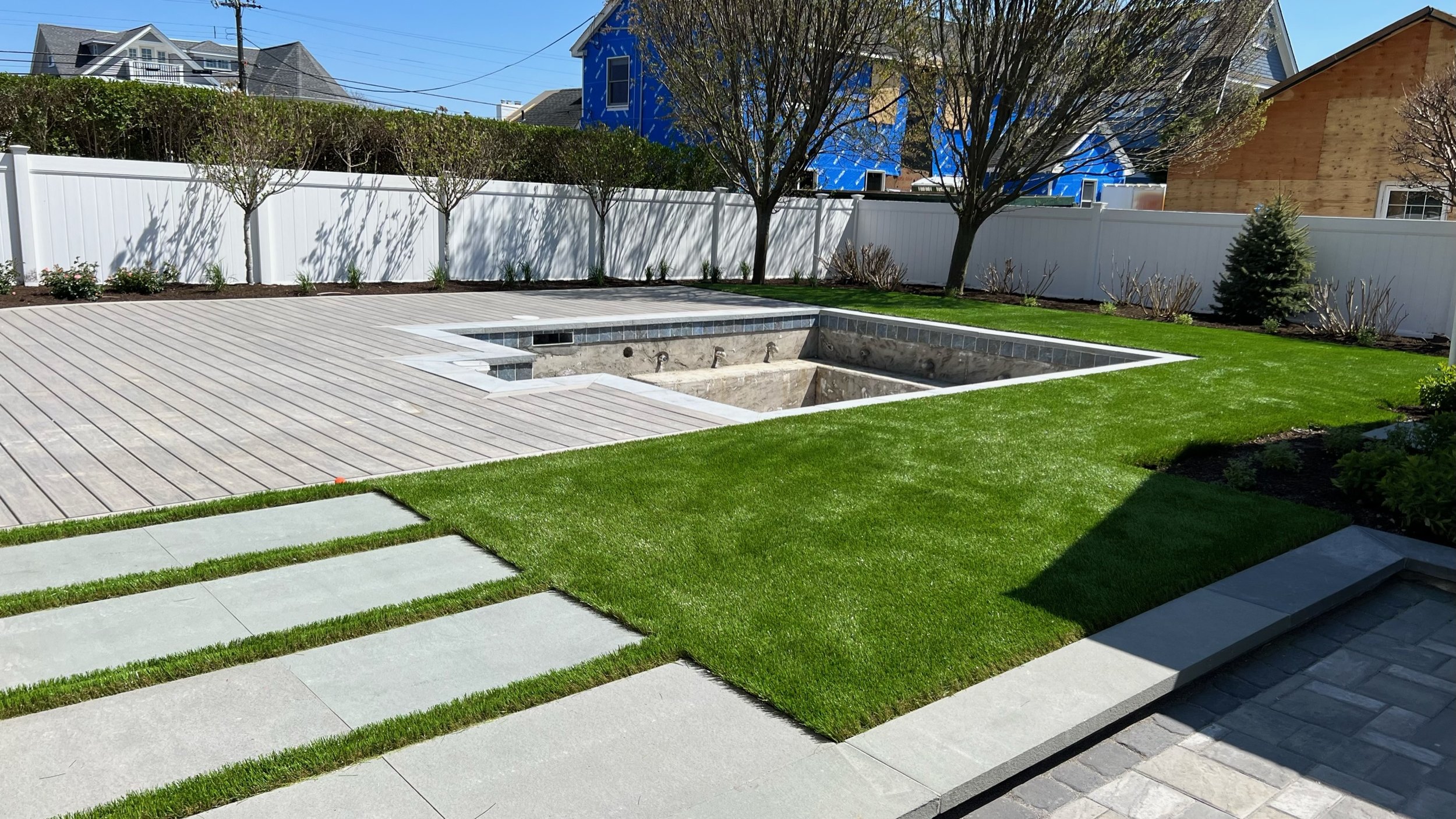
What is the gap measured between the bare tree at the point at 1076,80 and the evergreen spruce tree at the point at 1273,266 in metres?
2.00

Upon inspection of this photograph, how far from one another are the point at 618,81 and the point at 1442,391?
858 inches

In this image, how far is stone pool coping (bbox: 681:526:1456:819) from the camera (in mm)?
2635

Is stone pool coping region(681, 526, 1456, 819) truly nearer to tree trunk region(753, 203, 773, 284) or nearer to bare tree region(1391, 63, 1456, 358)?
bare tree region(1391, 63, 1456, 358)

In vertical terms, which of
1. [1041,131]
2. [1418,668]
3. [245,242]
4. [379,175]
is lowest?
[1418,668]

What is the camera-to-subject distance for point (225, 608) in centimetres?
356

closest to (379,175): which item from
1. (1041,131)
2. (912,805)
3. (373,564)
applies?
(1041,131)

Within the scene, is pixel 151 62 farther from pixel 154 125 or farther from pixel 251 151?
pixel 251 151

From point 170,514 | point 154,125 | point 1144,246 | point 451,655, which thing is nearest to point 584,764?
point 451,655

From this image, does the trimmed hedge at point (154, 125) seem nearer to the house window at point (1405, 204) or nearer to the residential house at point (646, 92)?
the residential house at point (646, 92)

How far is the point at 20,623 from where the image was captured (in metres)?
3.38

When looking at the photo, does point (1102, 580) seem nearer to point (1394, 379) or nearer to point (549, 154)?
point (1394, 379)

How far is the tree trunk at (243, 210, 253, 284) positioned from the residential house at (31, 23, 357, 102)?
2701cm

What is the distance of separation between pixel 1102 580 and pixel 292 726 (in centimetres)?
307

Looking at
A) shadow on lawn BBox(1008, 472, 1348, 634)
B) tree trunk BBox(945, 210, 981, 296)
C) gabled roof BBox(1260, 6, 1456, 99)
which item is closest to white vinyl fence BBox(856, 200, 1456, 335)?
tree trunk BBox(945, 210, 981, 296)
